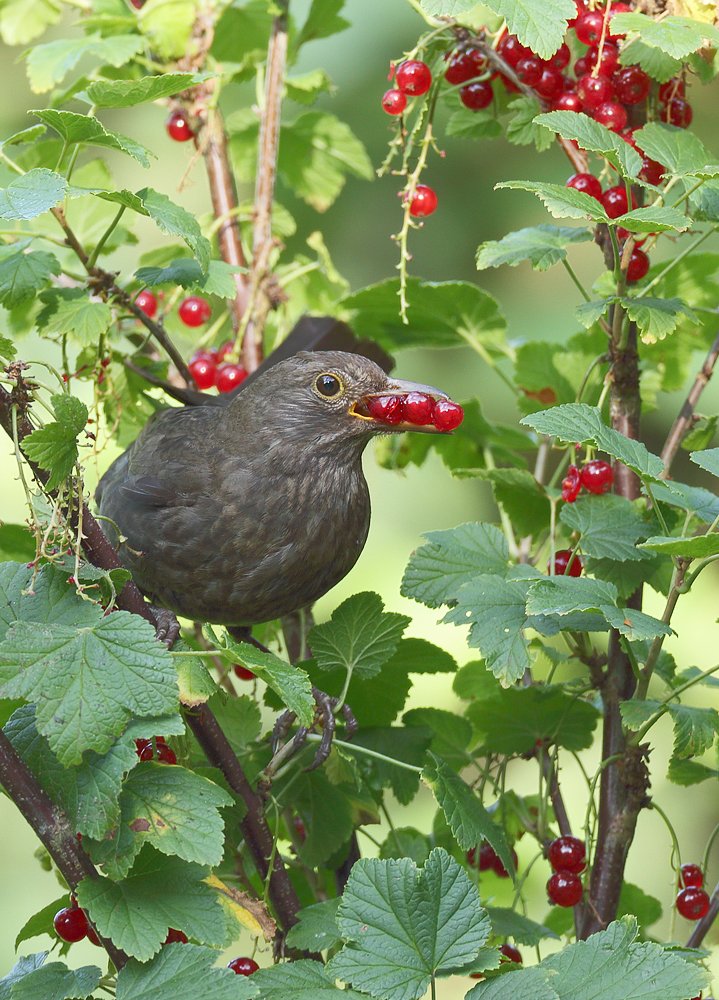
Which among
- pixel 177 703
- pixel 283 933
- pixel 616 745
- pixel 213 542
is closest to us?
pixel 177 703

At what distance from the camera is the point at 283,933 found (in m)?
1.02

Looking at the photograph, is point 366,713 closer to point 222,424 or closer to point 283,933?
point 283,933

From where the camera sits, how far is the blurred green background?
2.64 metres

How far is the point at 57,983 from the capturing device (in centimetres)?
84

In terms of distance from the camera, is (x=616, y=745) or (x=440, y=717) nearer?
(x=616, y=745)

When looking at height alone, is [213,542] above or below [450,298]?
below

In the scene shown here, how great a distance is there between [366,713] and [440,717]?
0.35ft

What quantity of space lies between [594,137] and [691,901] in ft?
2.88

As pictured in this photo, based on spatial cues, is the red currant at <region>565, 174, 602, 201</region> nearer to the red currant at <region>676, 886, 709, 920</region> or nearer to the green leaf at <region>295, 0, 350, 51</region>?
the green leaf at <region>295, 0, 350, 51</region>

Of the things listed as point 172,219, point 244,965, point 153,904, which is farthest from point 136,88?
point 244,965

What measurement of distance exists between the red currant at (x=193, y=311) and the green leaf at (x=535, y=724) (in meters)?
0.79

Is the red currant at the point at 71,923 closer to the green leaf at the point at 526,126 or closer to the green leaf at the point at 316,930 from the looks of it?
the green leaf at the point at 316,930

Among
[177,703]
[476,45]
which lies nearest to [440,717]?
[177,703]

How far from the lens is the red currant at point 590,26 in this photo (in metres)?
1.16
